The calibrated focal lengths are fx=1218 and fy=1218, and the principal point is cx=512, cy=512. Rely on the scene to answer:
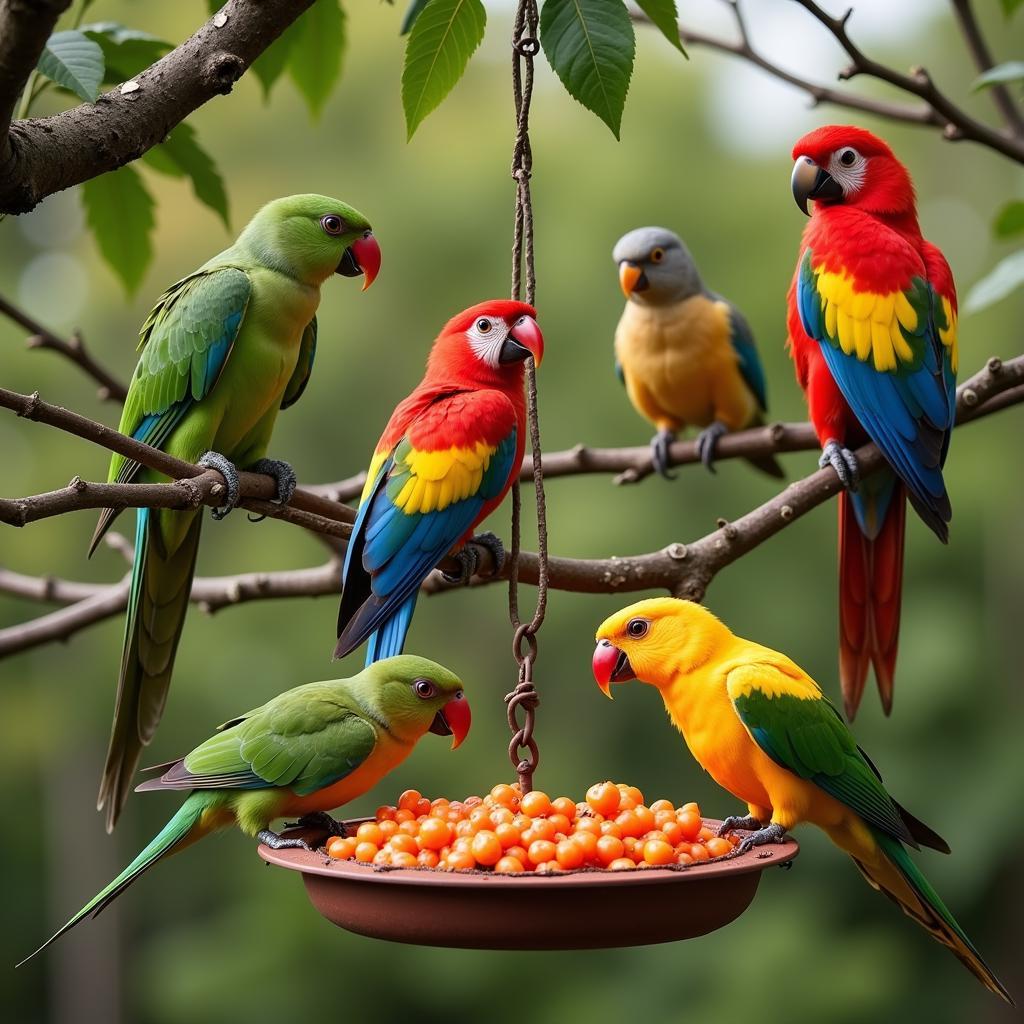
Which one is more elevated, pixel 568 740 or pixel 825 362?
pixel 825 362

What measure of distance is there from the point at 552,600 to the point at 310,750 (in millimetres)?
7318

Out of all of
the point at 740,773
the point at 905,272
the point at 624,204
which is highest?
the point at 624,204

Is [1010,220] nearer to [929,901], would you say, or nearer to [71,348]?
[929,901]

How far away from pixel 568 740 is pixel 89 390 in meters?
4.72

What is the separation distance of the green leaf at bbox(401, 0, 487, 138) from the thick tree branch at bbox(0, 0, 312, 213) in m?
0.17

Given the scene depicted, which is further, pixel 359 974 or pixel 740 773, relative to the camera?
pixel 359 974

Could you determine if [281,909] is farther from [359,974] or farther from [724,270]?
[724,270]

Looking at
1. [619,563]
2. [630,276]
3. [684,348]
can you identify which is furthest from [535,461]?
[684,348]

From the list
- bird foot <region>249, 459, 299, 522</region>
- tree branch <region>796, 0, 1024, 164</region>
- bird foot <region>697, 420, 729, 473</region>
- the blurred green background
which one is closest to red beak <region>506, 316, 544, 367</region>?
bird foot <region>249, 459, 299, 522</region>

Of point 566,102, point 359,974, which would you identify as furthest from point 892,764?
point 566,102

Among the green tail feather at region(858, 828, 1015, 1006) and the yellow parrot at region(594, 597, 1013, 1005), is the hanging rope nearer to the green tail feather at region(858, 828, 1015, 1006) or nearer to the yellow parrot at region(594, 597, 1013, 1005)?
the yellow parrot at region(594, 597, 1013, 1005)

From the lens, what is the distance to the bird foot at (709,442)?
2.94 m

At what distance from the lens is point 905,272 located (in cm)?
213

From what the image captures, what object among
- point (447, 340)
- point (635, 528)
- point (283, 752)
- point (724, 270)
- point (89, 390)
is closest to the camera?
point (283, 752)
